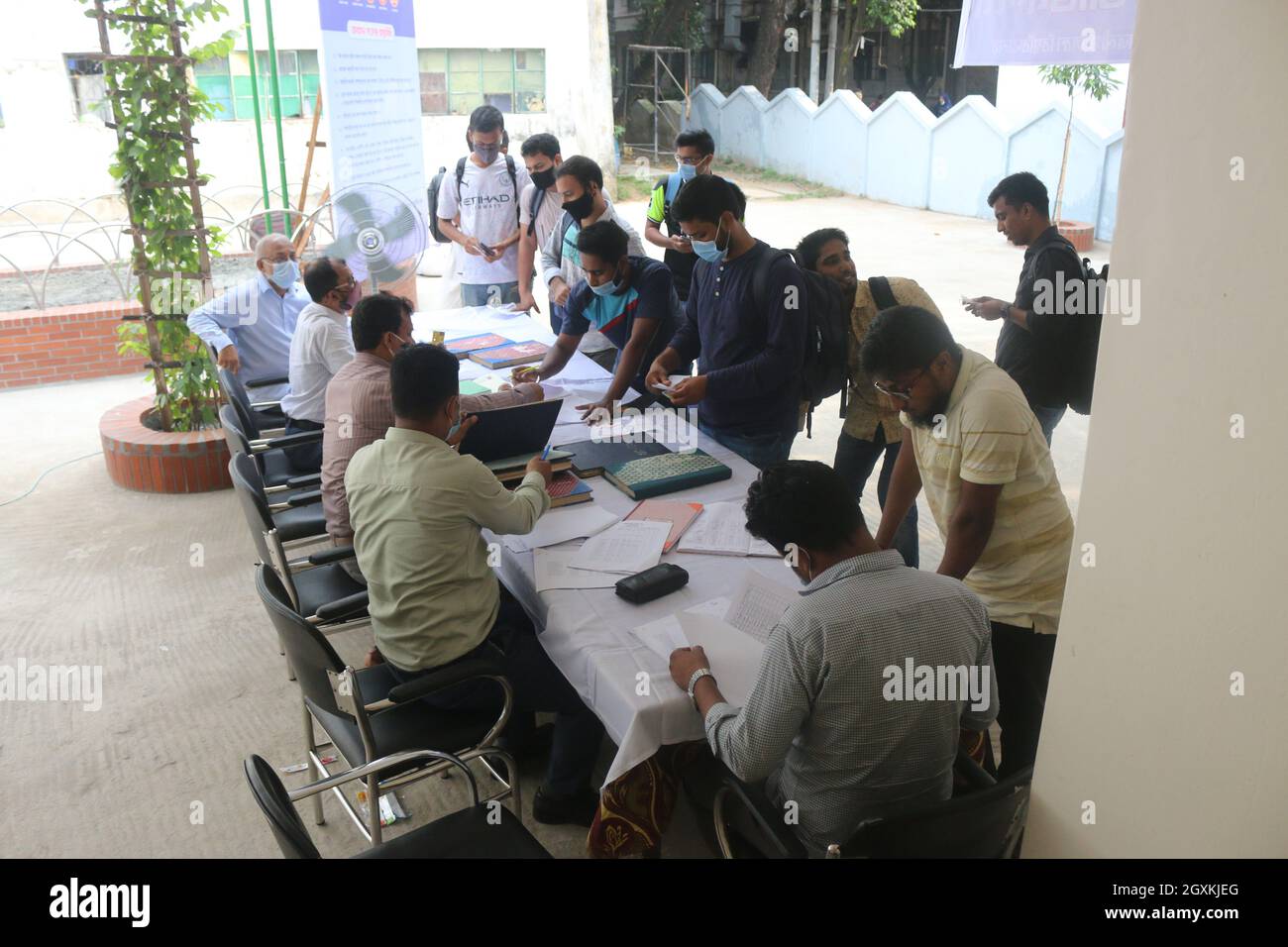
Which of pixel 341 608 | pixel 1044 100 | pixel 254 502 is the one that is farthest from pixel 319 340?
pixel 1044 100

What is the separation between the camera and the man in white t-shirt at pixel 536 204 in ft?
18.3

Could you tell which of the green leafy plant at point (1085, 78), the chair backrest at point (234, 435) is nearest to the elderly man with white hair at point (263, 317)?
the chair backrest at point (234, 435)

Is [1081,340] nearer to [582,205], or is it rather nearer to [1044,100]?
[582,205]

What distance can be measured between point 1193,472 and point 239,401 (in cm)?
368

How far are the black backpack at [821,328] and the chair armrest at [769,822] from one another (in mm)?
1778

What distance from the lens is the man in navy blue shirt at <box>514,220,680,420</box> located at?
3.86 m

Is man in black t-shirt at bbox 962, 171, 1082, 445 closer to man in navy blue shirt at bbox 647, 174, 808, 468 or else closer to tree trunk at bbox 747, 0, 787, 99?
man in navy blue shirt at bbox 647, 174, 808, 468

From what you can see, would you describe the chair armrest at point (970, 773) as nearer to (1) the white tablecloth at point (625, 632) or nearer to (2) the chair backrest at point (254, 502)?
(1) the white tablecloth at point (625, 632)

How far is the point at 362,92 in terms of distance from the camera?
20.9 feet

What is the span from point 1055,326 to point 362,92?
4551 mm

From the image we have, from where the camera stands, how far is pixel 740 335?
356 centimetres

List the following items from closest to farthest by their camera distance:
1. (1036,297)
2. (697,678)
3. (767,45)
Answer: (697,678), (1036,297), (767,45)
